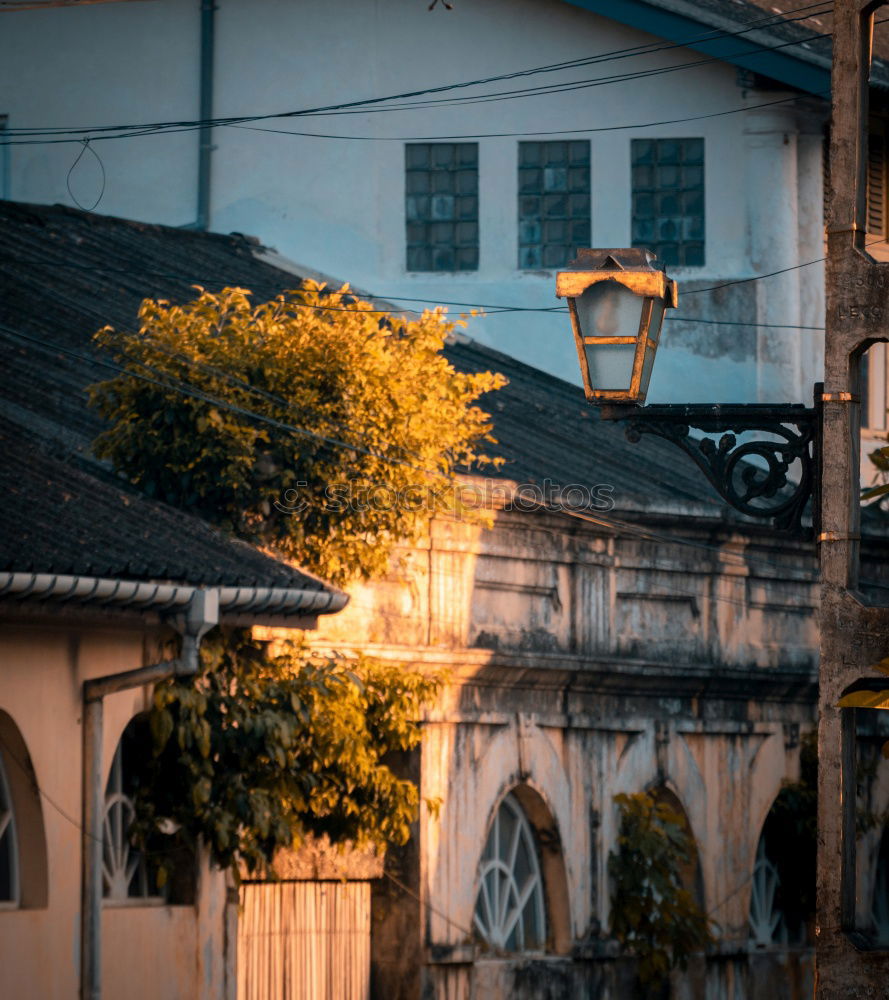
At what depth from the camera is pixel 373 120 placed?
24.7 metres

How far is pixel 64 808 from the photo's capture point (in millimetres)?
12914

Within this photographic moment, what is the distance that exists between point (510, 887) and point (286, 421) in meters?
5.44

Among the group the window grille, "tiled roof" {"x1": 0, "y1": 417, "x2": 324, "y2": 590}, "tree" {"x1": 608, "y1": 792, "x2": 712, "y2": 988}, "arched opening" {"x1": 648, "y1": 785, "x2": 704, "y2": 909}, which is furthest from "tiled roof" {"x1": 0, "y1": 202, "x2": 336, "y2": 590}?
the window grille

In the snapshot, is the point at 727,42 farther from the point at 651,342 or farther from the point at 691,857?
the point at 651,342

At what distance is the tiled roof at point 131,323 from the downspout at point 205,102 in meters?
1.09

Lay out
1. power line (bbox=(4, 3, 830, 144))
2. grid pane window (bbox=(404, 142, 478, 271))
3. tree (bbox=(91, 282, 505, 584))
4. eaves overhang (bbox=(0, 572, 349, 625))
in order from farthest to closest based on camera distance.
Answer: grid pane window (bbox=(404, 142, 478, 271)) < power line (bbox=(4, 3, 830, 144)) < tree (bbox=(91, 282, 505, 584)) < eaves overhang (bbox=(0, 572, 349, 625))

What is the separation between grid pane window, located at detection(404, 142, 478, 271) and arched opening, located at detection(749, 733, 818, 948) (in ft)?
22.6

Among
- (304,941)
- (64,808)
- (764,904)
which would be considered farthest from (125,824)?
(764,904)

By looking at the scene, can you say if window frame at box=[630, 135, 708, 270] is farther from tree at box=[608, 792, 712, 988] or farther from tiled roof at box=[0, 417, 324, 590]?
tiled roof at box=[0, 417, 324, 590]

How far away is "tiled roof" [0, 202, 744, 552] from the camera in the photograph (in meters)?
17.0

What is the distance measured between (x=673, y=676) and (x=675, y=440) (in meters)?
10.8

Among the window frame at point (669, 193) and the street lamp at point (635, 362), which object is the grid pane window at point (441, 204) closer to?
the window frame at point (669, 193)

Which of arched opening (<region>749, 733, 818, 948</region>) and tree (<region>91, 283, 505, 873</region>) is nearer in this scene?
tree (<region>91, 283, 505, 873</region>)

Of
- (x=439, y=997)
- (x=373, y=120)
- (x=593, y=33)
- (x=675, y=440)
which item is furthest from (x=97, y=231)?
(x=675, y=440)
